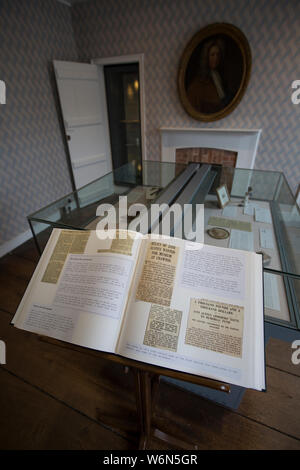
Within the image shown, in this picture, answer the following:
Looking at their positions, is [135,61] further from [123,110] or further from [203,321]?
[203,321]

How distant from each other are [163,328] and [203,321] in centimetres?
10

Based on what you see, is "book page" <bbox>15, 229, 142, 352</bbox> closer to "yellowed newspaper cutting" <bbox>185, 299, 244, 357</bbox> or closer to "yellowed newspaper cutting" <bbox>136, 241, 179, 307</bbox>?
"yellowed newspaper cutting" <bbox>136, 241, 179, 307</bbox>

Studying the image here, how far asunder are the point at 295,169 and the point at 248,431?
107 inches

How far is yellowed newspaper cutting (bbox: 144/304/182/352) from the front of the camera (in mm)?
552

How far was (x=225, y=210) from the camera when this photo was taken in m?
1.58

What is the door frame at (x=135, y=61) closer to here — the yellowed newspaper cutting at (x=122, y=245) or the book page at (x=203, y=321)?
the yellowed newspaper cutting at (x=122, y=245)

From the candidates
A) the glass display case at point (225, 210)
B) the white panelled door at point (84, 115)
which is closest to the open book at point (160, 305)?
the glass display case at point (225, 210)

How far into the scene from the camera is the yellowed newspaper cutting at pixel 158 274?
600mm

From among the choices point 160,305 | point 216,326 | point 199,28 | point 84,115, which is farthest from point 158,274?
point 84,115

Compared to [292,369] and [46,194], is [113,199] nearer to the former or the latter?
[292,369]

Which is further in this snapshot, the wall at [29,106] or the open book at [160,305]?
the wall at [29,106]

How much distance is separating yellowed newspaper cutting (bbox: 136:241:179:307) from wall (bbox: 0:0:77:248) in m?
2.48

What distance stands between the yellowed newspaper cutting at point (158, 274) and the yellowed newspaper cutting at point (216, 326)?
0.25 feet

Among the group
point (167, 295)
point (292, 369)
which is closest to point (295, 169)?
point (292, 369)
